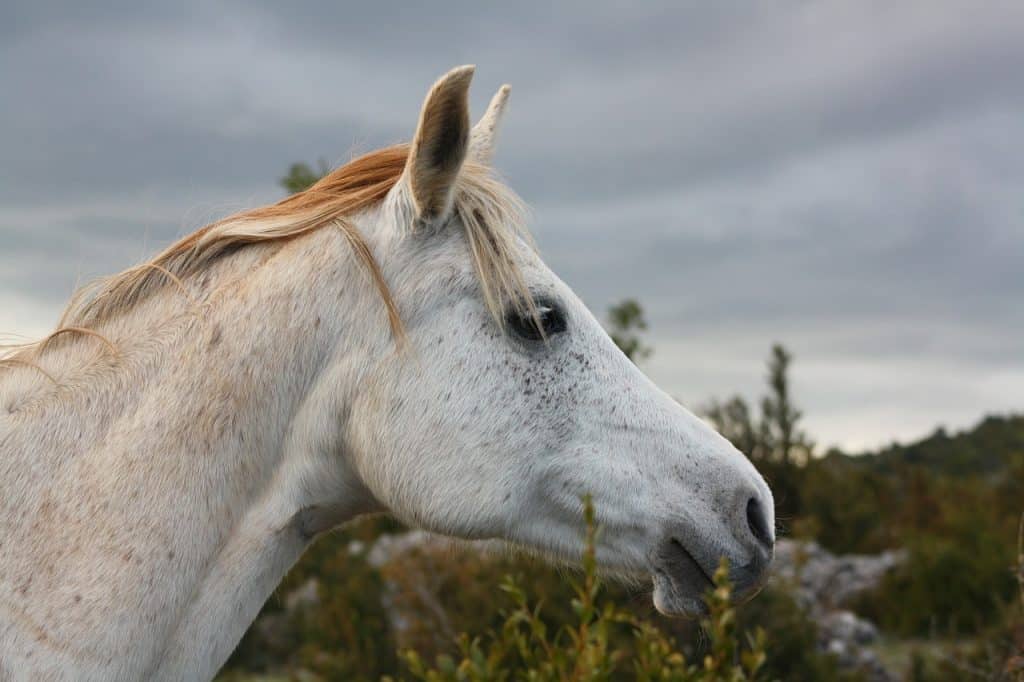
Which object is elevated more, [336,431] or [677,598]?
[336,431]

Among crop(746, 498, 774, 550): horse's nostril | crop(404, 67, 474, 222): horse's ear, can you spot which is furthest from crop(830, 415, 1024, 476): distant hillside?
crop(404, 67, 474, 222): horse's ear

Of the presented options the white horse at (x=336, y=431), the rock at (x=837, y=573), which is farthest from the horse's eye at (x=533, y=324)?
the rock at (x=837, y=573)

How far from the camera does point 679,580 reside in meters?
2.74

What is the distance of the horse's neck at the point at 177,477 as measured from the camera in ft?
8.16

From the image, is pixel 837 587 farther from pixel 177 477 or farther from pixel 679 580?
pixel 177 477

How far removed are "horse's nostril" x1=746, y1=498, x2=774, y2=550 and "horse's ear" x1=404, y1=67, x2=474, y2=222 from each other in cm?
115

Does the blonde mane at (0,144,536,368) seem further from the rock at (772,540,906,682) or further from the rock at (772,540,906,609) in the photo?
the rock at (772,540,906,609)

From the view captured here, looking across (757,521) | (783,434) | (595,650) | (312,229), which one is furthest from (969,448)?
(595,650)

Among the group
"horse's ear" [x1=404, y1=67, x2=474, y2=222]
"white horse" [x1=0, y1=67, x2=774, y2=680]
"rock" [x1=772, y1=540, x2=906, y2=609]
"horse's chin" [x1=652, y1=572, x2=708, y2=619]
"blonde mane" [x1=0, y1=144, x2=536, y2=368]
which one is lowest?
"rock" [x1=772, y1=540, x2=906, y2=609]

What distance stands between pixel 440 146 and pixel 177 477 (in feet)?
3.55

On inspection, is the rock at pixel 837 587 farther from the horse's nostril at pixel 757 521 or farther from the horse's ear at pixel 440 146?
the horse's ear at pixel 440 146

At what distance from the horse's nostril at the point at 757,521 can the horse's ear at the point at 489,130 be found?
129 centimetres

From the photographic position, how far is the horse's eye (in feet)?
9.06

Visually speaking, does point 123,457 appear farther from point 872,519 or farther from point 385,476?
point 872,519
